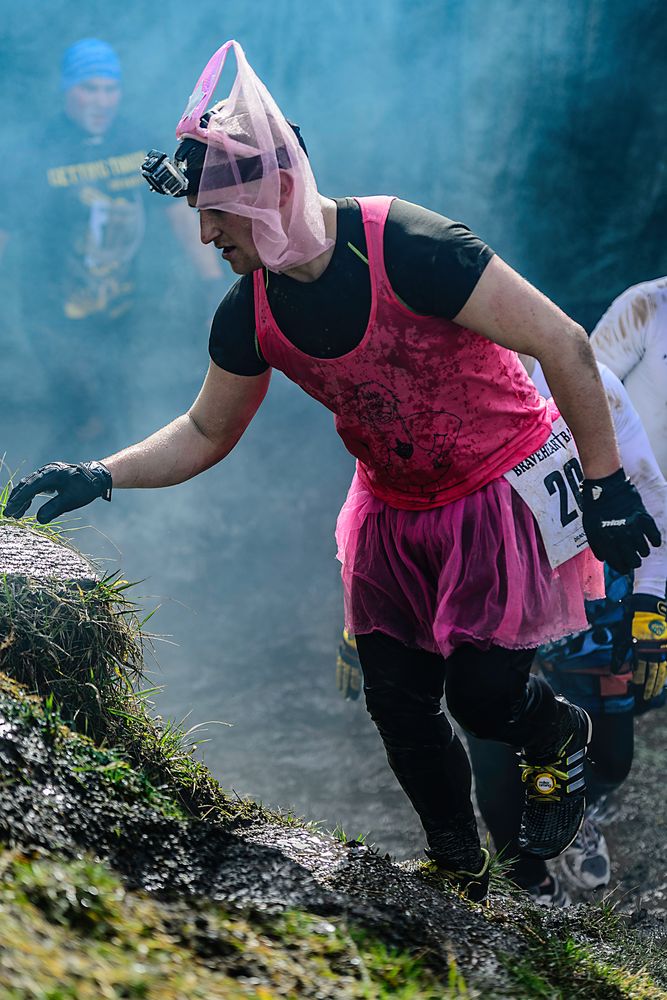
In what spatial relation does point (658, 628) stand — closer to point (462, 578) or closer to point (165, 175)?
point (462, 578)

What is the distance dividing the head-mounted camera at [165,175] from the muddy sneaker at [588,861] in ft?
8.94

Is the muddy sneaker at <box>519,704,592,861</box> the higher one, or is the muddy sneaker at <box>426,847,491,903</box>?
the muddy sneaker at <box>519,704,592,861</box>

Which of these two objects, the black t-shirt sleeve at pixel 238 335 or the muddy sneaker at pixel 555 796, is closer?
the black t-shirt sleeve at pixel 238 335

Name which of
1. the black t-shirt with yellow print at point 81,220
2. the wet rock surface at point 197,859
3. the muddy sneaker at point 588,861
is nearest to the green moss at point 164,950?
the wet rock surface at point 197,859

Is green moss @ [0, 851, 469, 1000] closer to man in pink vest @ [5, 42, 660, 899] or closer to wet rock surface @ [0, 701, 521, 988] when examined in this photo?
wet rock surface @ [0, 701, 521, 988]

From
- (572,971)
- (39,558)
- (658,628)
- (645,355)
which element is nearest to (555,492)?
(572,971)

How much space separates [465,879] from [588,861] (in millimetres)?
1423

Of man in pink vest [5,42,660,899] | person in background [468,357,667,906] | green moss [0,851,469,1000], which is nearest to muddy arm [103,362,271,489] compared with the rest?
man in pink vest [5,42,660,899]

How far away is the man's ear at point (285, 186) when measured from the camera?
2141 millimetres

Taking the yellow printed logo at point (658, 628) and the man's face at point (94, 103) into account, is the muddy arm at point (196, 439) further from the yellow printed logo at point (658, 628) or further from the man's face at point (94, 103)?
the man's face at point (94, 103)

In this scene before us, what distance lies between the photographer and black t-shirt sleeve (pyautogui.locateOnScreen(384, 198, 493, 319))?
207cm

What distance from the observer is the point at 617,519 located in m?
2.30

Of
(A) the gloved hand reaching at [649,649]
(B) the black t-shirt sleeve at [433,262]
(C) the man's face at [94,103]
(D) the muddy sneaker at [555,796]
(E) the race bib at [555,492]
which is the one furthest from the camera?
(C) the man's face at [94,103]

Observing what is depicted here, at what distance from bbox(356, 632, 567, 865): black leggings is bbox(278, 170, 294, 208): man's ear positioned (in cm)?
106
